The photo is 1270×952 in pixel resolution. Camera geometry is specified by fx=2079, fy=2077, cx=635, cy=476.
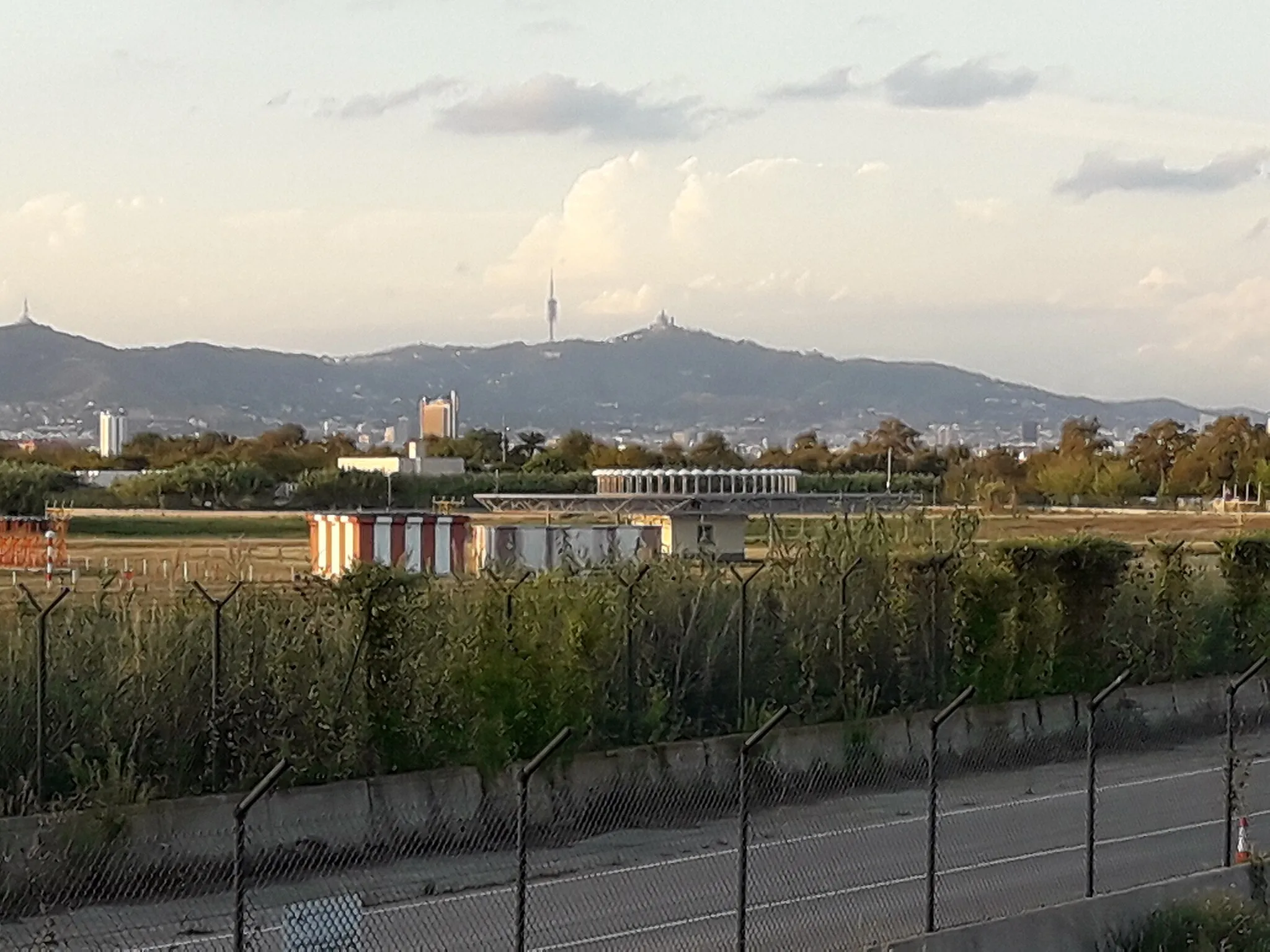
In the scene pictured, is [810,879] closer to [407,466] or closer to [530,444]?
[407,466]

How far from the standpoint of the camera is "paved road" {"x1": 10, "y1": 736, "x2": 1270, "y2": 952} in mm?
14375

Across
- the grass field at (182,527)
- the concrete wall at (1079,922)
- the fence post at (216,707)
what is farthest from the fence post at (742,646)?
the grass field at (182,527)

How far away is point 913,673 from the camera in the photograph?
→ 82.1 ft

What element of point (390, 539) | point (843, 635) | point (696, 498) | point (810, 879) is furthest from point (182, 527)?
point (810, 879)

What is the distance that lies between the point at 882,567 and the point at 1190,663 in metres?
6.18

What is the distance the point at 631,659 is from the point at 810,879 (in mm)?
5376

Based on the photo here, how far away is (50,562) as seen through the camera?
40.8 metres

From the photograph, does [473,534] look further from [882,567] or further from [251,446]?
[251,446]

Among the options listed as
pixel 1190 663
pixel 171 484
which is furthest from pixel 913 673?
pixel 171 484

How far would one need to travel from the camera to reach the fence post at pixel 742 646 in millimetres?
22516

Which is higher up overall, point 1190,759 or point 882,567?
point 882,567

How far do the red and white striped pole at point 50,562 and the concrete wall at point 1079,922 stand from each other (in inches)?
1037

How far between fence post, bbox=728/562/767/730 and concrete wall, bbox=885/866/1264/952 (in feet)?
Answer: 24.3

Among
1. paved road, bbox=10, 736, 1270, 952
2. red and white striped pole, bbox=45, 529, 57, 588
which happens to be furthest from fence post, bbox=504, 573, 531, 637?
red and white striped pole, bbox=45, 529, 57, 588
